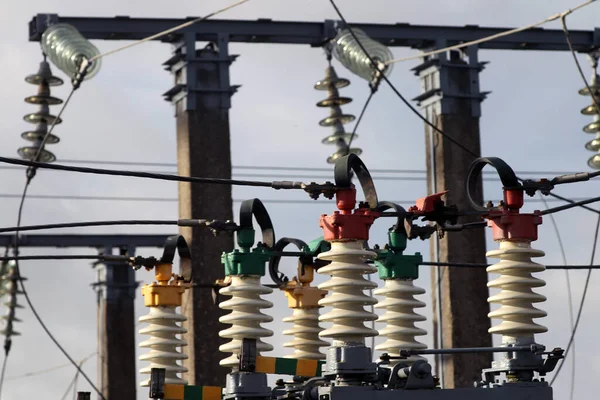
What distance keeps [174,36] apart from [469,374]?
211 inches

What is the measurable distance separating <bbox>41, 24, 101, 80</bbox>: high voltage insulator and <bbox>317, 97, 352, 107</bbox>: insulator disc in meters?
2.68

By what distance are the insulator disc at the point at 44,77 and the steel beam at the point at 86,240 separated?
24.0 ft

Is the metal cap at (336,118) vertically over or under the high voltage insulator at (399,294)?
over

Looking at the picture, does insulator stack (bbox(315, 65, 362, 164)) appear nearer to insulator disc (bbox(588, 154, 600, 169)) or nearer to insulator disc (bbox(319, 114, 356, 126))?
insulator disc (bbox(319, 114, 356, 126))

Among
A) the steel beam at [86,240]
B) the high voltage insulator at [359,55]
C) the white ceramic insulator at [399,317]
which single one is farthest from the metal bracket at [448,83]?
the white ceramic insulator at [399,317]

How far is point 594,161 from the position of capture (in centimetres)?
1694

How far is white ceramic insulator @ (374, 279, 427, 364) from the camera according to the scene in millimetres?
7969

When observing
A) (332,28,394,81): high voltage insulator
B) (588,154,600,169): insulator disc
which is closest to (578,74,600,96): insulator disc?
(588,154,600,169): insulator disc

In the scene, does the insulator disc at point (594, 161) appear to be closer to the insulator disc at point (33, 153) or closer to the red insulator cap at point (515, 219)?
the insulator disc at point (33, 153)

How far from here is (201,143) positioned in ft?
53.1

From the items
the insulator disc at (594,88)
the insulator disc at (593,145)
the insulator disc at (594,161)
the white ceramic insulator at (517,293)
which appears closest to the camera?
the white ceramic insulator at (517,293)

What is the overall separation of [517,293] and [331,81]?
9334 millimetres

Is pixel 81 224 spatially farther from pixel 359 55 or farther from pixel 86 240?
pixel 86 240

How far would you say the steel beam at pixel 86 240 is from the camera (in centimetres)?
2291
